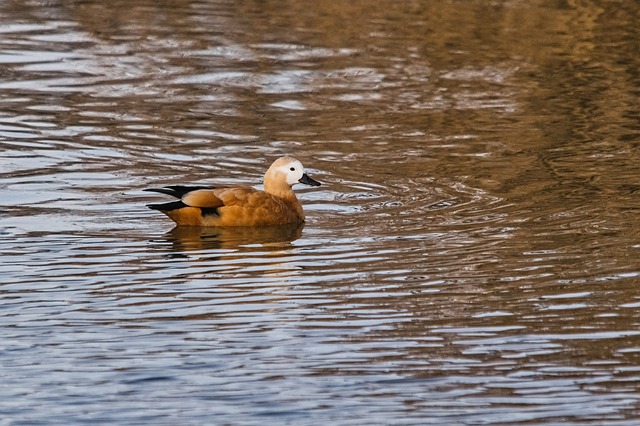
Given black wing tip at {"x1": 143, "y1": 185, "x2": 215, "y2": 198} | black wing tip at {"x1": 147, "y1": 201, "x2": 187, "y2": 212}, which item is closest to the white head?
black wing tip at {"x1": 143, "y1": 185, "x2": 215, "y2": 198}

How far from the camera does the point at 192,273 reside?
997 centimetres

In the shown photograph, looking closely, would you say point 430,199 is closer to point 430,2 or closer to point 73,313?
point 73,313

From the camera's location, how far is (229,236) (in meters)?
11.6

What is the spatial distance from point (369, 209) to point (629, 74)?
23.7 ft

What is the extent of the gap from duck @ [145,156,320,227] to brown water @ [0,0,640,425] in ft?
0.47

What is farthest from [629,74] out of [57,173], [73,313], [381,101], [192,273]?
[73,313]

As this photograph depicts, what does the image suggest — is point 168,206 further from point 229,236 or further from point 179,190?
point 229,236

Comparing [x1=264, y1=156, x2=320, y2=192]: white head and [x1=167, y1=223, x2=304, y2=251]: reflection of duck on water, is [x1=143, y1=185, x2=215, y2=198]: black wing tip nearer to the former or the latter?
[x1=167, y1=223, x2=304, y2=251]: reflection of duck on water

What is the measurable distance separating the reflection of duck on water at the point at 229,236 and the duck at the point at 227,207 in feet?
0.15

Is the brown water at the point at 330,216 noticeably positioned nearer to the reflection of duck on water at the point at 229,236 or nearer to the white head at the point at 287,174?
the reflection of duck on water at the point at 229,236

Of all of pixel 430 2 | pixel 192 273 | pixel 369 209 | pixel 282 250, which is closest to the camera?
pixel 192 273

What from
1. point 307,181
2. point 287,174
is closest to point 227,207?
point 287,174

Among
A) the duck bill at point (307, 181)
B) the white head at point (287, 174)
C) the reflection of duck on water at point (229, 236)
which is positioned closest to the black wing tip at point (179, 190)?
the reflection of duck on water at point (229, 236)

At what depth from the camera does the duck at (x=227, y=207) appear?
1175 cm
